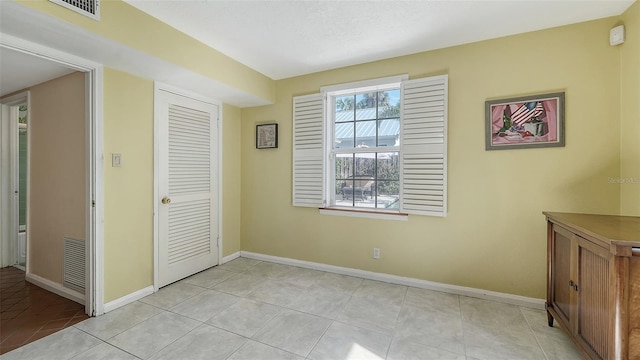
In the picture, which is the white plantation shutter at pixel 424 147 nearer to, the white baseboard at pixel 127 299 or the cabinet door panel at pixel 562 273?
the cabinet door panel at pixel 562 273

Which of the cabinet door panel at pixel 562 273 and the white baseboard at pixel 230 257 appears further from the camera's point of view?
the white baseboard at pixel 230 257

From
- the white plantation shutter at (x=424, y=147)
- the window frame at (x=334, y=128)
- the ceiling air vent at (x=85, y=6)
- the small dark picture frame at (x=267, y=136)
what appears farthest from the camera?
the small dark picture frame at (x=267, y=136)

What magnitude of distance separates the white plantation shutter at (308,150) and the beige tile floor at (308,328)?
1097 millimetres

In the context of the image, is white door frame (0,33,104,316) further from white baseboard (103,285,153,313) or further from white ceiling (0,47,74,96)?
white ceiling (0,47,74,96)

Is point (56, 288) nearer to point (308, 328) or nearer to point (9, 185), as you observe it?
point (9, 185)

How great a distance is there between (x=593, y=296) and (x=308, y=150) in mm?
2709

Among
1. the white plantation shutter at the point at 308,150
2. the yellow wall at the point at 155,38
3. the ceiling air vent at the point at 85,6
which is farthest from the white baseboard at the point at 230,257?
the ceiling air vent at the point at 85,6

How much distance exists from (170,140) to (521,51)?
3.57 meters

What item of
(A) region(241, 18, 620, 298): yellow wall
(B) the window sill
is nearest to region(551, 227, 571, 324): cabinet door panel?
(A) region(241, 18, 620, 298): yellow wall

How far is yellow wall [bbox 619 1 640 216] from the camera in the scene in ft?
6.30

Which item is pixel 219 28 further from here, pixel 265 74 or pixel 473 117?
pixel 473 117

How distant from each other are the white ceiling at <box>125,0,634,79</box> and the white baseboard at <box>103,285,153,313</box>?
8.19ft

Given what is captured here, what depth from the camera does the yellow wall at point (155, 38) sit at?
1.71m

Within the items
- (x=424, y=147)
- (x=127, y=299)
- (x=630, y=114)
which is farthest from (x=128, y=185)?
(x=630, y=114)
